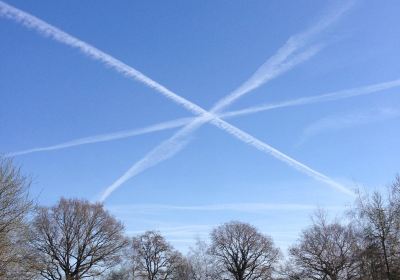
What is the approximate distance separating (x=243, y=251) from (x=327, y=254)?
17.0 metres

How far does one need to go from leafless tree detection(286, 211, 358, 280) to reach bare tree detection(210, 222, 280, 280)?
921 cm

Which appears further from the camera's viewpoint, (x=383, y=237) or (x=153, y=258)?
(x=153, y=258)

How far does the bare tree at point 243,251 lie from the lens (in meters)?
71.8

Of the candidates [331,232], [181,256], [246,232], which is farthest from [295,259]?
[181,256]

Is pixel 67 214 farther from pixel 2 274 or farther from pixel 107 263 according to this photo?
pixel 2 274

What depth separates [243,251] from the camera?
241 ft

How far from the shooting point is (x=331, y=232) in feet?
197

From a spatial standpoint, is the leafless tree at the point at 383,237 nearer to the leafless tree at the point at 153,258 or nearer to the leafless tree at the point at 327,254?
the leafless tree at the point at 327,254

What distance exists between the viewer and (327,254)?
59.8 m

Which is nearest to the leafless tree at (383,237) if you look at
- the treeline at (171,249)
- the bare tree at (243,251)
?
the treeline at (171,249)

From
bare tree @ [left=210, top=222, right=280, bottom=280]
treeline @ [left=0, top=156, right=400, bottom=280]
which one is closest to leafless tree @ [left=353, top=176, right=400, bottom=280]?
treeline @ [left=0, top=156, right=400, bottom=280]

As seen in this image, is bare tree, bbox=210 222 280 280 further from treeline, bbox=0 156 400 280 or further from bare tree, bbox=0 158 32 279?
bare tree, bbox=0 158 32 279

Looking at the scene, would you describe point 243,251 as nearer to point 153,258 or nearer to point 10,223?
point 153,258

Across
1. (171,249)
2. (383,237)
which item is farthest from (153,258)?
(383,237)
